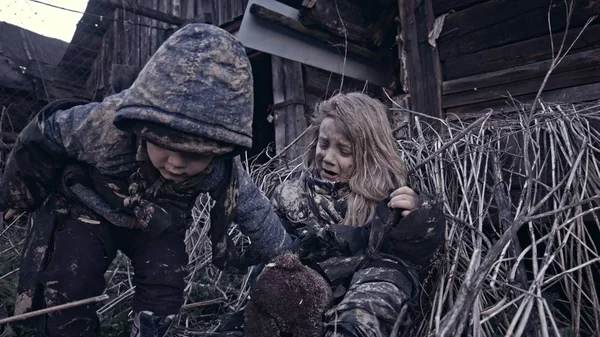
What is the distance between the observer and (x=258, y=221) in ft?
6.86

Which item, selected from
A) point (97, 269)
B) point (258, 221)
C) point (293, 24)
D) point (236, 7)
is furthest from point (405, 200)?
point (236, 7)

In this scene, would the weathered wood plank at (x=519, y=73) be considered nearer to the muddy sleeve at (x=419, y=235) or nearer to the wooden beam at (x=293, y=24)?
the wooden beam at (x=293, y=24)

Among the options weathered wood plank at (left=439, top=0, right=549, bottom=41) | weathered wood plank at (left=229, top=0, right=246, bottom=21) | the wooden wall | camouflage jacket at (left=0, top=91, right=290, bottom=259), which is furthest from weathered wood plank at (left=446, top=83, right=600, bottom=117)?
weathered wood plank at (left=229, top=0, right=246, bottom=21)

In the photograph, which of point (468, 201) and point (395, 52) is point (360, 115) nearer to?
point (468, 201)

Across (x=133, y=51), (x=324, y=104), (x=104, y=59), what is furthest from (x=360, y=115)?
(x=104, y=59)

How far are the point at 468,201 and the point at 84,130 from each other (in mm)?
1675

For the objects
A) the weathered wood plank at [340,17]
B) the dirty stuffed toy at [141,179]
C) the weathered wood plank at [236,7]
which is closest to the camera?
the dirty stuffed toy at [141,179]

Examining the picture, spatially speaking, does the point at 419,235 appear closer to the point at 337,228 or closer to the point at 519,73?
the point at 337,228

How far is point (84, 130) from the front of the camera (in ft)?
Answer: 5.98

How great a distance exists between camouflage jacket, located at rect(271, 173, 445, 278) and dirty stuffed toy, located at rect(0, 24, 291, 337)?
0.81ft

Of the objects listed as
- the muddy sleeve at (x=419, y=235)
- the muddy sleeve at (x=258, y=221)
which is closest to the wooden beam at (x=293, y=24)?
the muddy sleeve at (x=258, y=221)

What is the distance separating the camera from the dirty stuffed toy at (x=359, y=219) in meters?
1.80

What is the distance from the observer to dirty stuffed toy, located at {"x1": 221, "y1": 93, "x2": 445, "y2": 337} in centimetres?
180

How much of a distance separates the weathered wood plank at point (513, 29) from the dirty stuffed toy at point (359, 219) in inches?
79.7
